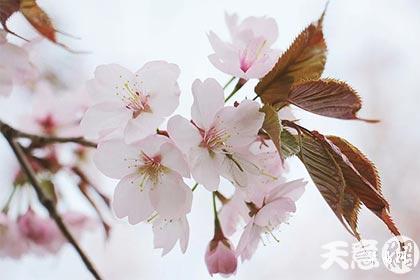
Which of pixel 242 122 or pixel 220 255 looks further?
pixel 220 255

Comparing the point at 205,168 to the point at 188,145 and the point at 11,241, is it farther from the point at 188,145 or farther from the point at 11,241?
the point at 11,241

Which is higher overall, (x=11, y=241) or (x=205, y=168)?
(x=205, y=168)

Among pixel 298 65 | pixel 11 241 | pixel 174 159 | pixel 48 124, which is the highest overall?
pixel 298 65

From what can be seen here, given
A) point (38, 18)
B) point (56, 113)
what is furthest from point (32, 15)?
point (56, 113)

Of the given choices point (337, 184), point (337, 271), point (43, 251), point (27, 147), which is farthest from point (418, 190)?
point (337, 184)

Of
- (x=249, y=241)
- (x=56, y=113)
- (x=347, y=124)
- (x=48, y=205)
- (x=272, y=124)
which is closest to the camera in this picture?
(x=272, y=124)

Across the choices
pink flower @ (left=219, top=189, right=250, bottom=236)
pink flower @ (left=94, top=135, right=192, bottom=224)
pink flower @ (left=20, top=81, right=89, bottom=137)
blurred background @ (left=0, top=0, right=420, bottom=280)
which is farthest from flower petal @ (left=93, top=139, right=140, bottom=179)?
blurred background @ (left=0, top=0, right=420, bottom=280)

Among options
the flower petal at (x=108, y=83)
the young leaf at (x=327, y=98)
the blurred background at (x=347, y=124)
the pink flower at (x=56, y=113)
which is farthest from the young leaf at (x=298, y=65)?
the blurred background at (x=347, y=124)
